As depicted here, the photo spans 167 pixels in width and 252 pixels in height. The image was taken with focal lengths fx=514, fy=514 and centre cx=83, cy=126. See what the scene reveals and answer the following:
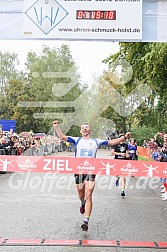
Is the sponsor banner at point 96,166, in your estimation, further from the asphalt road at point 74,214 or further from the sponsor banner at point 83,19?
the sponsor banner at point 83,19

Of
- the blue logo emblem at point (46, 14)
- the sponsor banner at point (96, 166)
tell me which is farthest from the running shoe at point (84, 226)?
the blue logo emblem at point (46, 14)

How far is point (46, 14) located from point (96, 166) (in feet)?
9.35

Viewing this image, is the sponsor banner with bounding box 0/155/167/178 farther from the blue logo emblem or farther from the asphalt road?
the blue logo emblem

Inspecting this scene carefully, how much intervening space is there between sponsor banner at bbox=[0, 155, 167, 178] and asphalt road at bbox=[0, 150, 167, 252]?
2.91 feet

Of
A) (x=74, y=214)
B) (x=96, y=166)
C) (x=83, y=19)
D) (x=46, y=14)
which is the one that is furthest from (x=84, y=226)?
(x=46, y=14)

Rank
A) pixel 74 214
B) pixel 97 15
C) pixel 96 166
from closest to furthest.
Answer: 1. pixel 97 15
2. pixel 96 166
3. pixel 74 214

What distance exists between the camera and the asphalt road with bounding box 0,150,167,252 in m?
8.09

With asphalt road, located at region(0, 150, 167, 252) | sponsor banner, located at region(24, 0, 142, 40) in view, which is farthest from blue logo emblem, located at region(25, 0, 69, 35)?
asphalt road, located at region(0, 150, 167, 252)

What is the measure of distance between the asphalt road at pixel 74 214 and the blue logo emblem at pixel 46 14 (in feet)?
10.9

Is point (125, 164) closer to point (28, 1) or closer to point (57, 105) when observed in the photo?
point (28, 1)

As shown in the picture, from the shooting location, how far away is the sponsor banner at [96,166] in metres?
9.52

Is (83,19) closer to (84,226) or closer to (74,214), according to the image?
(84,226)

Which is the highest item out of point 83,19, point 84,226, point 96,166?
point 83,19

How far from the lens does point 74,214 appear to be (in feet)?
33.3
